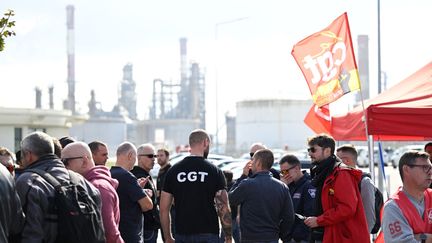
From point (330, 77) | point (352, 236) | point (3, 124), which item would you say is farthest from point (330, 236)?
point (3, 124)

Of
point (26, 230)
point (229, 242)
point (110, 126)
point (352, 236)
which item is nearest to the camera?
point (26, 230)

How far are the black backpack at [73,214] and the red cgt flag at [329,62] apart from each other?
18.4 feet

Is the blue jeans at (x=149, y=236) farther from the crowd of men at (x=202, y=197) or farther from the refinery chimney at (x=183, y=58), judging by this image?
the refinery chimney at (x=183, y=58)

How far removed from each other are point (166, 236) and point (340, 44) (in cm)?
407

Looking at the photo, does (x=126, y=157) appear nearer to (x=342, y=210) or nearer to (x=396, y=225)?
(x=342, y=210)

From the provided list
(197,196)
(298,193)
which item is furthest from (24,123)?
(197,196)

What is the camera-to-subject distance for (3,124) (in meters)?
46.9

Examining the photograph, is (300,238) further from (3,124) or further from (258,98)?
(258,98)

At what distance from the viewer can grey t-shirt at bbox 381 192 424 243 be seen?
5684mm

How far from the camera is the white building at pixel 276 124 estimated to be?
86562 millimetres

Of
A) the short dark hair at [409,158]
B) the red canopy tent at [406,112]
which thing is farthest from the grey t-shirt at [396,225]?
the red canopy tent at [406,112]

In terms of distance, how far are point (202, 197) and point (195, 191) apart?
0.09 m

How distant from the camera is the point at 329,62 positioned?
35.0 feet

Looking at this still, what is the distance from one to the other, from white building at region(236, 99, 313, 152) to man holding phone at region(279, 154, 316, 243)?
252 ft
